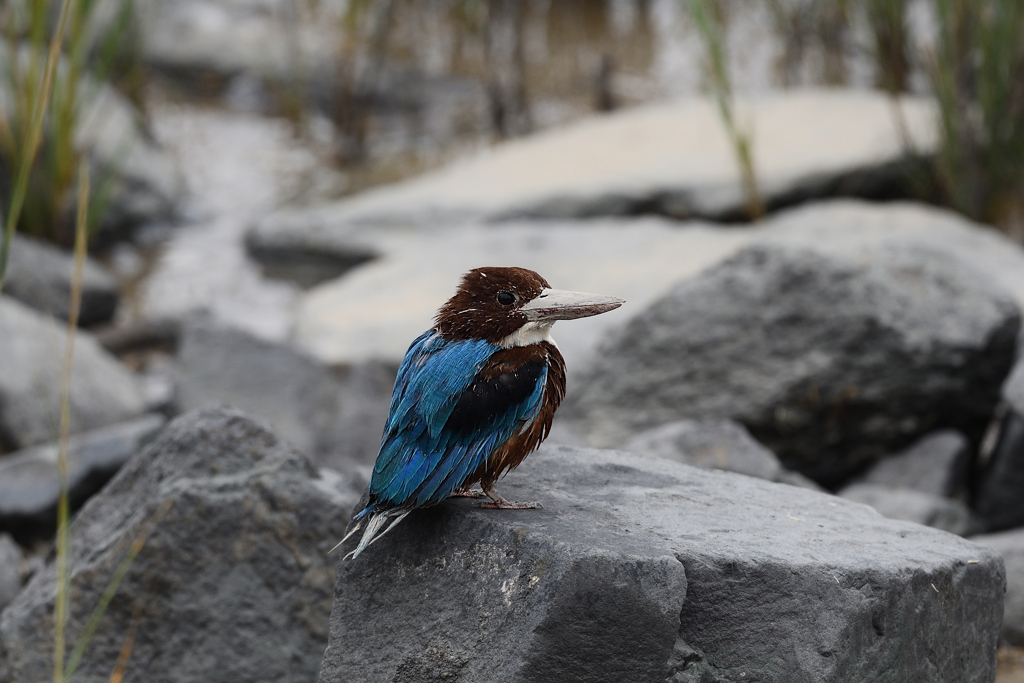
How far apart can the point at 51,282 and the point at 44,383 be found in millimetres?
1439

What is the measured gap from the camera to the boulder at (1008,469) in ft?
12.6

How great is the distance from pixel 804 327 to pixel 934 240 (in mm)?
2042

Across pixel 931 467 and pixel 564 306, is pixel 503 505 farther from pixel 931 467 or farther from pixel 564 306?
pixel 931 467

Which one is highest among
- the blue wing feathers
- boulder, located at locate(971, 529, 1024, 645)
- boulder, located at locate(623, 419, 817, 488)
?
the blue wing feathers

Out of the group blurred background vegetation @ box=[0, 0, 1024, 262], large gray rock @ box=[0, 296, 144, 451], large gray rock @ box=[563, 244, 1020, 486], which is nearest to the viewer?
large gray rock @ box=[563, 244, 1020, 486]

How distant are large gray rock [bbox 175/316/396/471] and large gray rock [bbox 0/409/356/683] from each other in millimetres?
1417

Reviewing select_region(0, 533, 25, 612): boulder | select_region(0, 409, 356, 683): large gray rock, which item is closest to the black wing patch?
select_region(0, 409, 356, 683): large gray rock

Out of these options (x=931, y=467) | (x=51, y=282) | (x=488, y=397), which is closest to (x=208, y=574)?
(x=488, y=397)

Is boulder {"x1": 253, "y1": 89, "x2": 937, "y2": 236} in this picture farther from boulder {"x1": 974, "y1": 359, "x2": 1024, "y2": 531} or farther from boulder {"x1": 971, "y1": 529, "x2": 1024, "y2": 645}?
boulder {"x1": 971, "y1": 529, "x2": 1024, "y2": 645}

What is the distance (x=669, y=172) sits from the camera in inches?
283

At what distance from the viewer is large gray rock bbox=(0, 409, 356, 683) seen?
109 inches

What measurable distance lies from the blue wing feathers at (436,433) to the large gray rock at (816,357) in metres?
1.97

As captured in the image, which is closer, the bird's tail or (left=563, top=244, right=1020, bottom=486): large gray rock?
the bird's tail

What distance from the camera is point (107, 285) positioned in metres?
6.27
